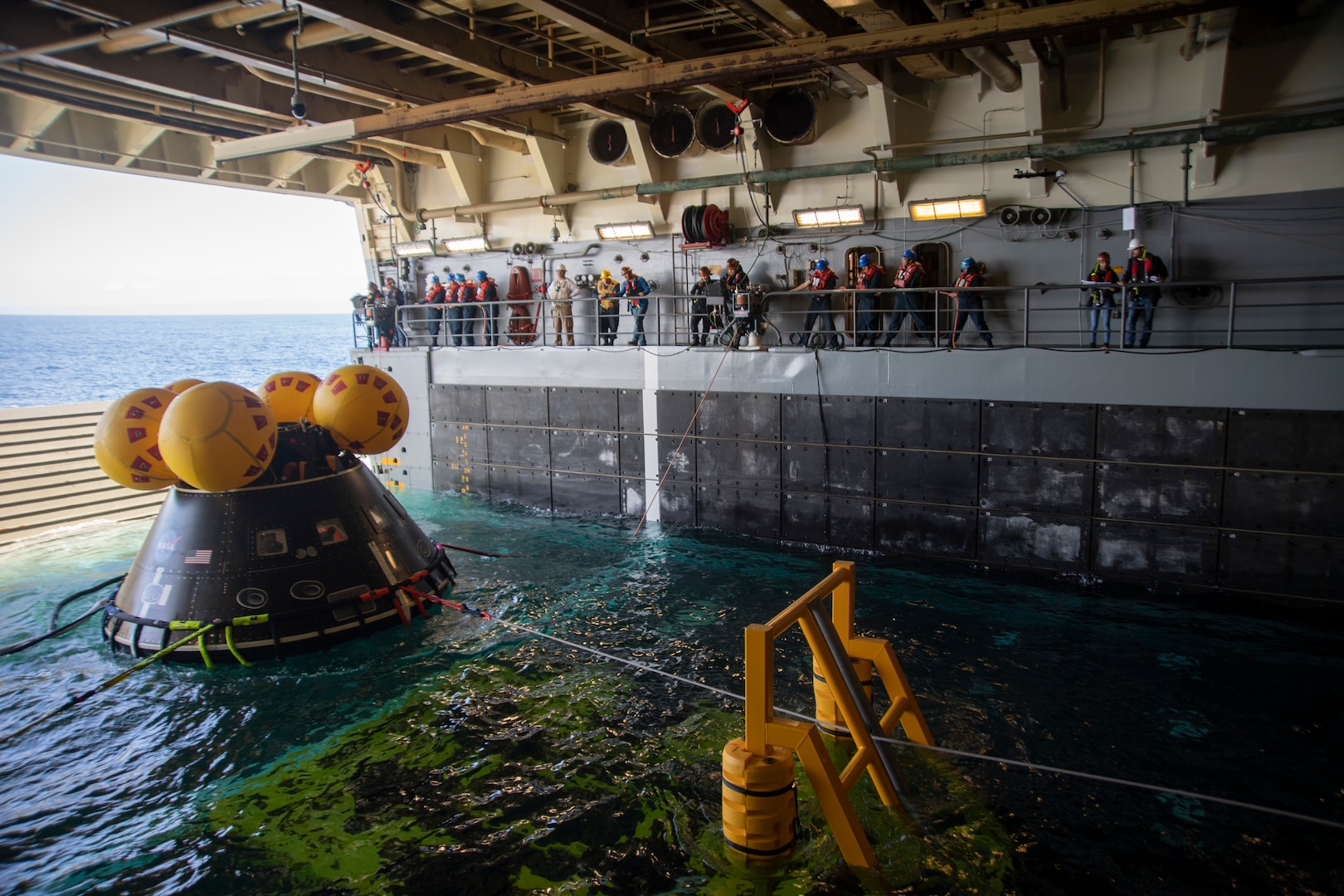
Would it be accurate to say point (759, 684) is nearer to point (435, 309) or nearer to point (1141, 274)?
point (1141, 274)

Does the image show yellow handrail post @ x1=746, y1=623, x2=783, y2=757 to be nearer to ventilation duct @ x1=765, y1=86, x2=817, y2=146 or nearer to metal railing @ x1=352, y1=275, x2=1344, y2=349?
metal railing @ x1=352, y1=275, x2=1344, y2=349

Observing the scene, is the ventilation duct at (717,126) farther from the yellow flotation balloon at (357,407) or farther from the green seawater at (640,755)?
the green seawater at (640,755)

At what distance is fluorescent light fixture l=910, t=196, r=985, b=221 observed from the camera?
13.1 metres

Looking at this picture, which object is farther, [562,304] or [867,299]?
[562,304]

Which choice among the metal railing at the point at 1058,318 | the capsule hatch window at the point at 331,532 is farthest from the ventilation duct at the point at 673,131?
the capsule hatch window at the point at 331,532

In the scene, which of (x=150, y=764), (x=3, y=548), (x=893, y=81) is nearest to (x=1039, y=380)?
(x=893, y=81)

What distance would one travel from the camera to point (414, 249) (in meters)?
20.3

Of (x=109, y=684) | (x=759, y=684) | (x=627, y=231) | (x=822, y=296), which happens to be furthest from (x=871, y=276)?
(x=109, y=684)

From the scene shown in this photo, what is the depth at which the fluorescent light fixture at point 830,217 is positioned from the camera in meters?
14.1

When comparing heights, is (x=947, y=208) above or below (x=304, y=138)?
below

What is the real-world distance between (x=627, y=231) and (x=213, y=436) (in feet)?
35.4

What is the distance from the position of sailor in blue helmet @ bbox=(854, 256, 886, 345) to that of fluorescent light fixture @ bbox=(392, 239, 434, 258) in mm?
11357

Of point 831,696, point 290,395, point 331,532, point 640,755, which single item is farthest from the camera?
point 290,395

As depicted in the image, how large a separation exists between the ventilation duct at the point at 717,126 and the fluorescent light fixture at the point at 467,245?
6.69 metres
